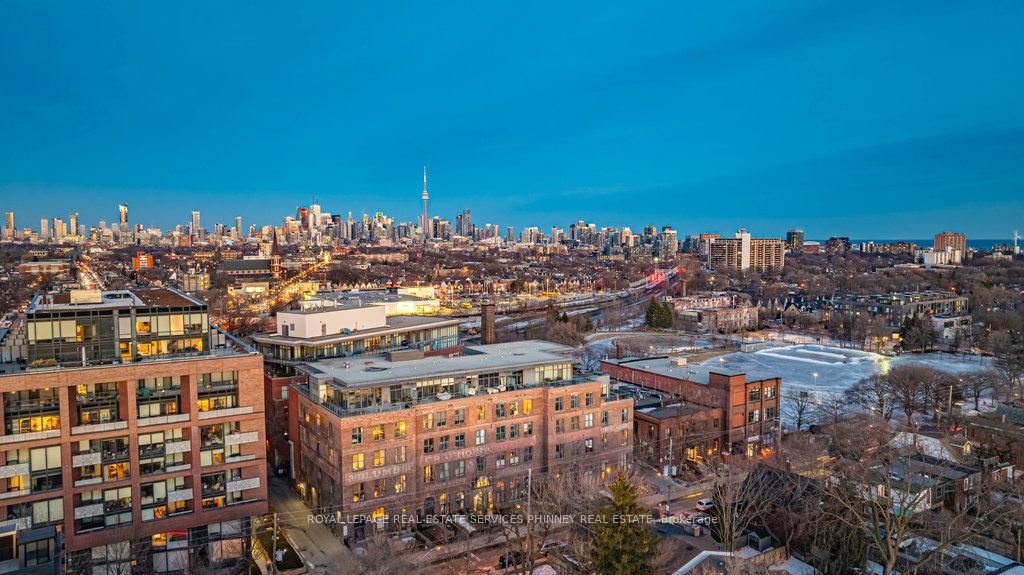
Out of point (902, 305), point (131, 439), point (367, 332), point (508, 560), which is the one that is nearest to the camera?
point (131, 439)

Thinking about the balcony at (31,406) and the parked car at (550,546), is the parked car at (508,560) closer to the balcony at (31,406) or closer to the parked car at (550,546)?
the parked car at (550,546)

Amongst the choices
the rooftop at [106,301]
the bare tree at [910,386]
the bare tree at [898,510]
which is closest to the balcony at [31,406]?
the rooftop at [106,301]

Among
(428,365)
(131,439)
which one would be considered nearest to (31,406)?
(131,439)

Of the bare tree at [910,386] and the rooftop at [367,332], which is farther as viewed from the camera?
the bare tree at [910,386]

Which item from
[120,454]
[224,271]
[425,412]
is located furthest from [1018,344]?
[224,271]

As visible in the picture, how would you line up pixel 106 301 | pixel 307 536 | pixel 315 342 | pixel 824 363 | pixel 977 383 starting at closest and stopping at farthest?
1. pixel 307 536
2. pixel 106 301
3. pixel 315 342
4. pixel 977 383
5. pixel 824 363

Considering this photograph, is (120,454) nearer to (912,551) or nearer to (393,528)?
(393,528)

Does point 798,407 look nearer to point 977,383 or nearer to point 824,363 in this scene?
point 977,383
